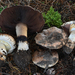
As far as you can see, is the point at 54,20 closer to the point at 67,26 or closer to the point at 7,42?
the point at 67,26

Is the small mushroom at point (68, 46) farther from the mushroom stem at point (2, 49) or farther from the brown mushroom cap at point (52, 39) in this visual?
the mushroom stem at point (2, 49)

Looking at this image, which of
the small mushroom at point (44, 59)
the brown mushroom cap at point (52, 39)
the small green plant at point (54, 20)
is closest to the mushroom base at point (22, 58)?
the small mushroom at point (44, 59)

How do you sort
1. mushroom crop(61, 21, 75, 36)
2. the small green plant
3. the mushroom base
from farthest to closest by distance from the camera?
the small green plant, mushroom crop(61, 21, 75, 36), the mushroom base

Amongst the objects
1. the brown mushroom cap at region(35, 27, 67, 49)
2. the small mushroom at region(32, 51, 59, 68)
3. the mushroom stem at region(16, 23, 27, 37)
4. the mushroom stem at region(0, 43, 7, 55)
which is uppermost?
the mushroom stem at region(16, 23, 27, 37)

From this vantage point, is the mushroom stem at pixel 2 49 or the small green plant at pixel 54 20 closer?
the mushroom stem at pixel 2 49

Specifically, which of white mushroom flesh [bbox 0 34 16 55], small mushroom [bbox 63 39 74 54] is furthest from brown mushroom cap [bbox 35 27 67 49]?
white mushroom flesh [bbox 0 34 16 55]

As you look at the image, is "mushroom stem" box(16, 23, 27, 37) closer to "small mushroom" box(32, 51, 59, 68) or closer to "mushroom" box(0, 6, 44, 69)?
"mushroom" box(0, 6, 44, 69)

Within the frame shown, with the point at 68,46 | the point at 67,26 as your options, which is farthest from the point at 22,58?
the point at 67,26
